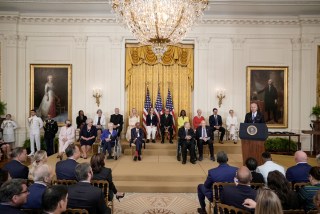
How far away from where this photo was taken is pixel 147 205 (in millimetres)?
6914

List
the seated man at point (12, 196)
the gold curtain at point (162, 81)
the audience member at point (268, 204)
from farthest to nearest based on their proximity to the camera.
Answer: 1. the gold curtain at point (162, 81)
2. the seated man at point (12, 196)
3. the audience member at point (268, 204)

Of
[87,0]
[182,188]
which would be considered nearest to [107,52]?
[87,0]

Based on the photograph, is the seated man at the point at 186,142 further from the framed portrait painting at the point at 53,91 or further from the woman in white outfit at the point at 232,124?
the framed portrait painting at the point at 53,91

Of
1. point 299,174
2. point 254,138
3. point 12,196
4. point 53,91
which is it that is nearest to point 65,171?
point 12,196

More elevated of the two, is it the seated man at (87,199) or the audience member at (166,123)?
the audience member at (166,123)

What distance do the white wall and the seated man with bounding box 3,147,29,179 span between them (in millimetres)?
8274

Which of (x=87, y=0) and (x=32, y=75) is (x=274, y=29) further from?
(x=32, y=75)

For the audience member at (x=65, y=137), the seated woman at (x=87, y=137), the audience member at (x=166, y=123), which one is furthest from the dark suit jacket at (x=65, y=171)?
the audience member at (x=166, y=123)

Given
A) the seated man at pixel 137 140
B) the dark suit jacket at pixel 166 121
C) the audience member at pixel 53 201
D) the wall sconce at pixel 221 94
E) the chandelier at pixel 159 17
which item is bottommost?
the seated man at pixel 137 140

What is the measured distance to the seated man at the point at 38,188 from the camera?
399 cm

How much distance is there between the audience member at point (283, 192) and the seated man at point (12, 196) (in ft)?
9.49

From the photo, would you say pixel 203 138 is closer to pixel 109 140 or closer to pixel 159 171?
pixel 159 171

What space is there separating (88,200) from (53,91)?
36.0ft

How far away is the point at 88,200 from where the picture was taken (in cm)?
381
